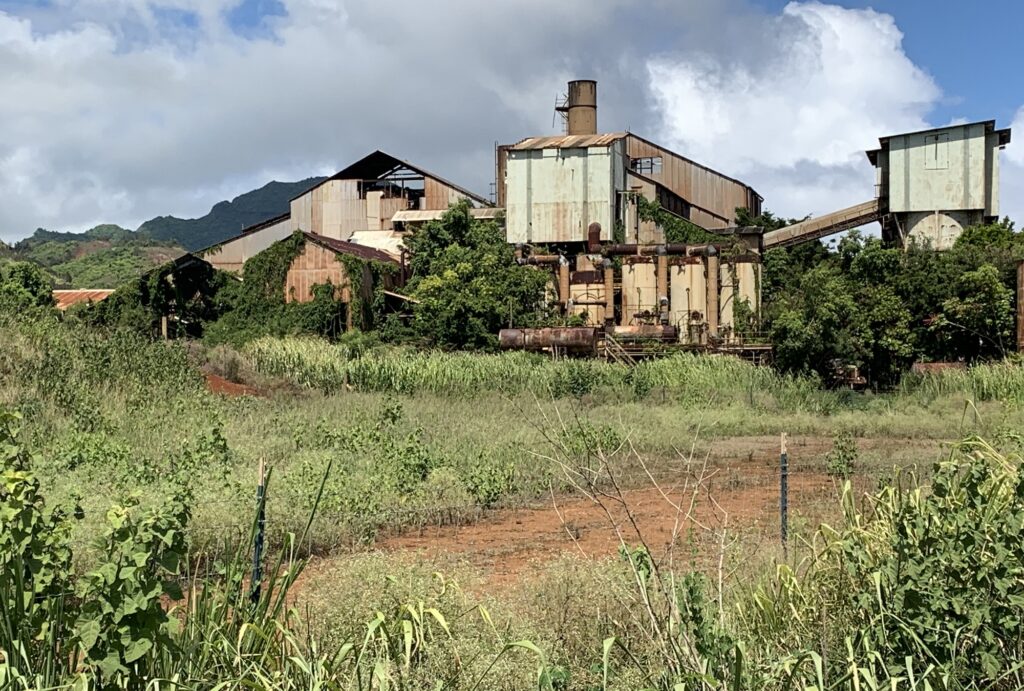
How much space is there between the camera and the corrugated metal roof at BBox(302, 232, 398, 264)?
34.0 metres

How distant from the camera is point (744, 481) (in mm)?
13172

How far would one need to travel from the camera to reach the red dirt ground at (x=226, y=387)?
70.1 ft

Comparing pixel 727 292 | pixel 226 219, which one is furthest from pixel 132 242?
pixel 226 219

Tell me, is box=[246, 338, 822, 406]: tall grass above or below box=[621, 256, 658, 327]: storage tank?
below

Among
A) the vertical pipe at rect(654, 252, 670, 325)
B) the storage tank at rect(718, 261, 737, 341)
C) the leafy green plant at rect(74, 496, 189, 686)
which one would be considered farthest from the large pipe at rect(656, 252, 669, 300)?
the leafy green plant at rect(74, 496, 189, 686)

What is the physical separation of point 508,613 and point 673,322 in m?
28.5

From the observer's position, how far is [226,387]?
869 inches

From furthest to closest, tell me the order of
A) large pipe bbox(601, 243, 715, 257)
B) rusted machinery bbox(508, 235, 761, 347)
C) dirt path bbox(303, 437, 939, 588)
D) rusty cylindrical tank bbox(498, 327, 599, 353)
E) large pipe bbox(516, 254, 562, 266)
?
large pipe bbox(516, 254, 562, 266) < large pipe bbox(601, 243, 715, 257) < rusted machinery bbox(508, 235, 761, 347) < rusty cylindrical tank bbox(498, 327, 599, 353) < dirt path bbox(303, 437, 939, 588)

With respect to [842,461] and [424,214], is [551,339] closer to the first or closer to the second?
[424,214]

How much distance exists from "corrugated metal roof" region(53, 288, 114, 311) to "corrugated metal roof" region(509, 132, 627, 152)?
50.8ft

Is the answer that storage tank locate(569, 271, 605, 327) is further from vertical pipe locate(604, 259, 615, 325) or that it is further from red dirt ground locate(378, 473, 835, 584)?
red dirt ground locate(378, 473, 835, 584)

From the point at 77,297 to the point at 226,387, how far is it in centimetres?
1611

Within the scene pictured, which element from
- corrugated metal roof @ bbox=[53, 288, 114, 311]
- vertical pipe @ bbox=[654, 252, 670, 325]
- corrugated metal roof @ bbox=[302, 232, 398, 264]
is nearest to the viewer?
vertical pipe @ bbox=[654, 252, 670, 325]

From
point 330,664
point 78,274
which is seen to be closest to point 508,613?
point 330,664
